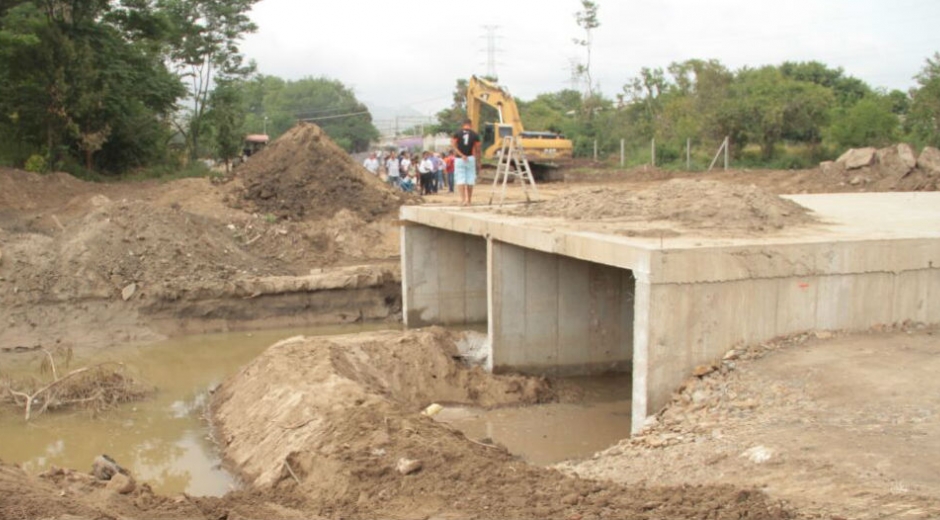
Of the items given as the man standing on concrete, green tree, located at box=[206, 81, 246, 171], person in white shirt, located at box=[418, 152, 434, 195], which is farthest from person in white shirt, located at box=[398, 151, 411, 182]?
the man standing on concrete

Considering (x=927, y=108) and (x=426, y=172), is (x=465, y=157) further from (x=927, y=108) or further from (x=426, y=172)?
(x=927, y=108)

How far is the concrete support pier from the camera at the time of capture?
8023 millimetres

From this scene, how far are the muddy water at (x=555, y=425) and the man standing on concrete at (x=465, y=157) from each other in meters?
5.31

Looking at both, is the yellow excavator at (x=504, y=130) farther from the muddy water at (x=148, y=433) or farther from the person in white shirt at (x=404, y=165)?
the muddy water at (x=148, y=433)

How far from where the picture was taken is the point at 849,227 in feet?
33.0

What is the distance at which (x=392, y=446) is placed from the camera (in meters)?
7.13

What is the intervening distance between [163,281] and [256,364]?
17.9 ft

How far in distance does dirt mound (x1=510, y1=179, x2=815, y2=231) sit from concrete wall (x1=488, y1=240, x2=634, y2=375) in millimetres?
866

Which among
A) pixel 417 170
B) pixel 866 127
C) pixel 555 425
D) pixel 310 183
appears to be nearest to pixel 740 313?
pixel 555 425

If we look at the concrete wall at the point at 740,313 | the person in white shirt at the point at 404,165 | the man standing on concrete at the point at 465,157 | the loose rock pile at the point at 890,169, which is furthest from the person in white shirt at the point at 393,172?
the concrete wall at the point at 740,313

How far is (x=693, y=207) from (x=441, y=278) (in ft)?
20.8

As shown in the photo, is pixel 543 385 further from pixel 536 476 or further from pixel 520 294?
pixel 536 476

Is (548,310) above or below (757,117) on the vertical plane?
below

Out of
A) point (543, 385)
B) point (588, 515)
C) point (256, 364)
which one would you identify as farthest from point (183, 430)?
point (588, 515)
